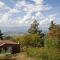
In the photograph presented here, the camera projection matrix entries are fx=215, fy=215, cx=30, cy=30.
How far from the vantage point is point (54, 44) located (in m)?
26.8

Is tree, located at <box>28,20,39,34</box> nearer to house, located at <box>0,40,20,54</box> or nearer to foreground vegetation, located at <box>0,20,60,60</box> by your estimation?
foreground vegetation, located at <box>0,20,60,60</box>

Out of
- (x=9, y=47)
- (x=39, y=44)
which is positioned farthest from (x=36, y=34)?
(x=9, y=47)

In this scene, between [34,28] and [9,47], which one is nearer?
[9,47]

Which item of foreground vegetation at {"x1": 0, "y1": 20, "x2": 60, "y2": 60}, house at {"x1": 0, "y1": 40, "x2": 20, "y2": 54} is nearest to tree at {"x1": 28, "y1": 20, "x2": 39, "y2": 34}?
foreground vegetation at {"x1": 0, "y1": 20, "x2": 60, "y2": 60}

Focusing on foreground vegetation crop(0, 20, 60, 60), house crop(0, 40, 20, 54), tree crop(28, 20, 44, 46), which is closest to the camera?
foreground vegetation crop(0, 20, 60, 60)

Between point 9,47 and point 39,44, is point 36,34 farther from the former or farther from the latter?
point 9,47

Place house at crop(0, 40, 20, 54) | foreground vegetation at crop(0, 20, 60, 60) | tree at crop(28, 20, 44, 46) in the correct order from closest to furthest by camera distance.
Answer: foreground vegetation at crop(0, 20, 60, 60)
house at crop(0, 40, 20, 54)
tree at crop(28, 20, 44, 46)

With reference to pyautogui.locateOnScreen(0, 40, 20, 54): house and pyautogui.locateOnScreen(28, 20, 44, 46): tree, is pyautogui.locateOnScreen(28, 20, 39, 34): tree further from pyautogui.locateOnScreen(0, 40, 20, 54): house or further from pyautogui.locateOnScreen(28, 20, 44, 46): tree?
pyautogui.locateOnScreen(0, 40, 20, 54): house

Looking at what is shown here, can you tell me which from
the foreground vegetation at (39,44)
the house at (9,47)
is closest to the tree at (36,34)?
the foreground vegetation at (39,44)

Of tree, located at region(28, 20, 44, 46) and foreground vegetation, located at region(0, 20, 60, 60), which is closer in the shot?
foreground vegetation, located at region(0, 20, 60, 60)

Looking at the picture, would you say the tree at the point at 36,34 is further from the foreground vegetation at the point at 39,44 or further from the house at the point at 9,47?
the house at the point at 9,47

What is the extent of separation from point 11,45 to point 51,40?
1515 centimetres

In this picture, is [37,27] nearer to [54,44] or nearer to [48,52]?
[54,44]

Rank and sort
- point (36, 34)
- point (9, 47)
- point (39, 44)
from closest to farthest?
point (9, 47)
point (39, 44)
point (36, 34)
